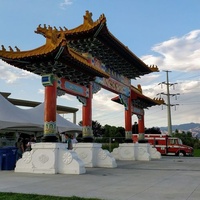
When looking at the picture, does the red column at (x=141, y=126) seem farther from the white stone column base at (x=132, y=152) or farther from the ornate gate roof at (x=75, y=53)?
the ornate gate roof at (x=75, y=53)

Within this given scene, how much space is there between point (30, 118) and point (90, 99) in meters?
3.76

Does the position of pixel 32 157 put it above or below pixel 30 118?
below

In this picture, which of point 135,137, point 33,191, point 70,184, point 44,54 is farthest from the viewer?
point 135,137

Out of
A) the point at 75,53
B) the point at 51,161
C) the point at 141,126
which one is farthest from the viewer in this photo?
the point at 141,126

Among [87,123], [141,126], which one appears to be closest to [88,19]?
[87,123]

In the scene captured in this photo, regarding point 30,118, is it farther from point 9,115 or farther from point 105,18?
point 105,18

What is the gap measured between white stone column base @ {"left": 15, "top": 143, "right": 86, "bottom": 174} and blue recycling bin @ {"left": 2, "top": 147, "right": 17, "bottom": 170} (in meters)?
1.41

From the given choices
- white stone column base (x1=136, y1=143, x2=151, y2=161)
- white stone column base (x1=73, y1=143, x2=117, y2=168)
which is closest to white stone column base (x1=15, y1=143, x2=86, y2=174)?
white stone column base (x1=73, y1=143, x2=117, y2=168)

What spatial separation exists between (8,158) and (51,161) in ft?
9.56

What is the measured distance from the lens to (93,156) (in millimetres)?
15797

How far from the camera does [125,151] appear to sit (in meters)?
22.9

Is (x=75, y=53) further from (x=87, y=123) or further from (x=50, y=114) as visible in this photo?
(x=87, y=123)

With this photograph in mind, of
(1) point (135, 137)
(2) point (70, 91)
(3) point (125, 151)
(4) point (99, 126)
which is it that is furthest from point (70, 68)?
(4) point (99, 126)

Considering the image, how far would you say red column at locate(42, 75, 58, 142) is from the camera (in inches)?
527
